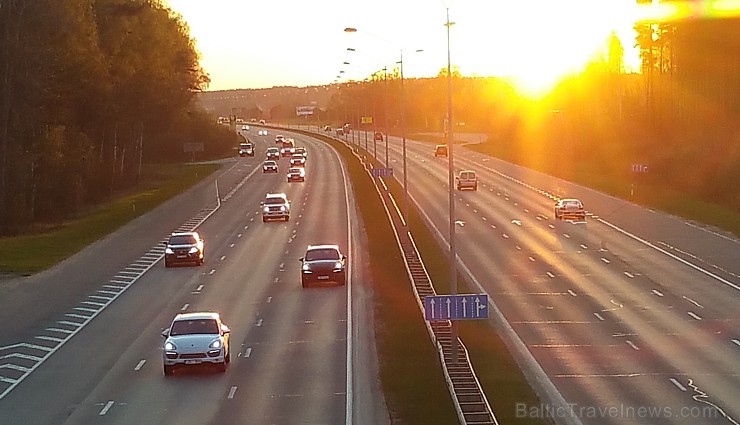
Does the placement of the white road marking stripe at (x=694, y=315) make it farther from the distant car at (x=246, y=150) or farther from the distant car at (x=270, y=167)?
the distant car at (x=246, y=150)

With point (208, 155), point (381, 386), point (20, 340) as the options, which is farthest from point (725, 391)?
point (208, 155)

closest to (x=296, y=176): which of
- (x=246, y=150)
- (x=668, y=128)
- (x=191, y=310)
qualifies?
(x=668, y=128)

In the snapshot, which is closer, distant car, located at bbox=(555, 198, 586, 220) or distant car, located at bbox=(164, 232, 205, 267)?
distant car, located at bbox=(164, 232, 205, 267)

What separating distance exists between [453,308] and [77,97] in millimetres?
63635

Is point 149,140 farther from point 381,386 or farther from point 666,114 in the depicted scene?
point 381,386

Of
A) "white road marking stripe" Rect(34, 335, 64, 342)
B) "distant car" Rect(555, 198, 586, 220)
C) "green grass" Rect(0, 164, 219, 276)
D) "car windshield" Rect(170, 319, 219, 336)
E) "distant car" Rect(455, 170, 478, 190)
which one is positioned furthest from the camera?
"distant car" Rect(455, 170, 478, 190)

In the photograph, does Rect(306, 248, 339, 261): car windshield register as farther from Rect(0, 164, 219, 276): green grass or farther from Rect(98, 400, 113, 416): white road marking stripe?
Rect(98, 400, 113, 416): white road marking stripe

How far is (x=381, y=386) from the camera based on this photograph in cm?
2723

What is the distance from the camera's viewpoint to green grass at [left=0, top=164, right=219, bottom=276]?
5441 centimetres

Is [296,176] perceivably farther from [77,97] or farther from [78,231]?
[78,231]

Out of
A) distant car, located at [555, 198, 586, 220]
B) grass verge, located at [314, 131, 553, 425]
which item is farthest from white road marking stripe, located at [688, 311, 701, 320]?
distant car, located at [555, 198, 586, 220]

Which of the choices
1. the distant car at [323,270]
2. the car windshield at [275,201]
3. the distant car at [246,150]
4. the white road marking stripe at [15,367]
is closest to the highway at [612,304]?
the distant car at [323,270]

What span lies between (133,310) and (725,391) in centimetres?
2158

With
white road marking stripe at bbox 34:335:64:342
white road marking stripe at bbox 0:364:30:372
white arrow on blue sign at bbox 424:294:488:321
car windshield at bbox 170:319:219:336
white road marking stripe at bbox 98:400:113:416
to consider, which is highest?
white arrow on blue sign at bbox 424:294:488:321
